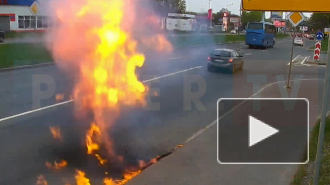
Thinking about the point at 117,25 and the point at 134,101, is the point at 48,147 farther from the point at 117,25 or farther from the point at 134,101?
the point at 134,101

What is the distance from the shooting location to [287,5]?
3.79 m

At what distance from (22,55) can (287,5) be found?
21.5m

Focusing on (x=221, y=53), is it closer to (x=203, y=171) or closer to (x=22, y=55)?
(x=22, y=55)

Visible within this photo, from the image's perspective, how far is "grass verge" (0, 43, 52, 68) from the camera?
65.6 feet

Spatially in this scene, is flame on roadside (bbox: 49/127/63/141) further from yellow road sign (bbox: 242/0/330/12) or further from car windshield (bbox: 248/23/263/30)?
car windshield (bbox: 248/23/263/30)

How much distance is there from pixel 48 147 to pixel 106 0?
377 centimetres

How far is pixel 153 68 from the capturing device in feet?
66.2

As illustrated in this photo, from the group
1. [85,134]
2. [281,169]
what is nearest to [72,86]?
[85,134]

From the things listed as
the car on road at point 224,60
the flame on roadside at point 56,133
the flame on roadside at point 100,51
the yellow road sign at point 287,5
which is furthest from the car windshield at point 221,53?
the yellow road sign at point 287,5

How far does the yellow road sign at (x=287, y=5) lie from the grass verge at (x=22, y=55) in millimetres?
16198

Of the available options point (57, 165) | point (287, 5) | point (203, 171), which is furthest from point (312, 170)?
point (57, 165)

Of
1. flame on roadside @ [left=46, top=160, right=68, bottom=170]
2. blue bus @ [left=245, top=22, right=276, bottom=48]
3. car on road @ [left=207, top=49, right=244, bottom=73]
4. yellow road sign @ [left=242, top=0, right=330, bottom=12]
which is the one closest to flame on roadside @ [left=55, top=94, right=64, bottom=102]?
flame on roadside @ [left=46, top=160, right=68, bottom=170]

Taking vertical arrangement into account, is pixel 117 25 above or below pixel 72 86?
above

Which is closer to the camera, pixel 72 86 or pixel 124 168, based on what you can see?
pixel 124 168
